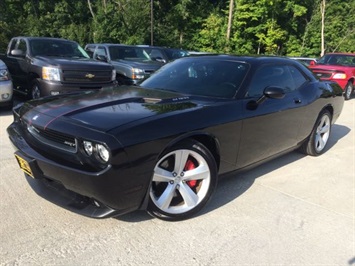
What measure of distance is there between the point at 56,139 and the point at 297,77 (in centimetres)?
344

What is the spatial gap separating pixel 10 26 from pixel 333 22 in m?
30.1

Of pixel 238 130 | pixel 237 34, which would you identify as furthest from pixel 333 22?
pixel 238 130

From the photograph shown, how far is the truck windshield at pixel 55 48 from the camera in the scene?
8.31 meters

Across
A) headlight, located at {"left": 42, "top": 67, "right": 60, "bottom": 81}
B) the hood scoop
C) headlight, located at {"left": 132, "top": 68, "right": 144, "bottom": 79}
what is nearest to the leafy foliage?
headlight, located at {"left": 132, "top": 68, "right": 144, "bottom": 79}

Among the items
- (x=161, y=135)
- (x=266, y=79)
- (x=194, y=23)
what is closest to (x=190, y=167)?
(x=161, y=135)

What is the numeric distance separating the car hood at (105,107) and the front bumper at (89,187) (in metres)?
0.34

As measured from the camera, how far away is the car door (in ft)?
12.5

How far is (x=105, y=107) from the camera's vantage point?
3.24 metres

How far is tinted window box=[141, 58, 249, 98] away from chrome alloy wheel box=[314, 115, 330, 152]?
2.08 meters

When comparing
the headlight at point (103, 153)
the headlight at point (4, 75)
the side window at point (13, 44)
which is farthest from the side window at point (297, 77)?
the side window at point (13, 44)

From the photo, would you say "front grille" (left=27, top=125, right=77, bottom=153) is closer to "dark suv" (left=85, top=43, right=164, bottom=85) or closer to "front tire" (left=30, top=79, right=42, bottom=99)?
"front tire" (left=30, top=79, right=42, bottom=99)

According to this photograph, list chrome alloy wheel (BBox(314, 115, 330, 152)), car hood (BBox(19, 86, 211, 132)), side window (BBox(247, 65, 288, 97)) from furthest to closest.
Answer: chrome alloy wheel (BBox(314, 115, 330, 152)), side window (BBox(247, 65, 288, 97)), car hood (BBox(19, 86, 211, 132))

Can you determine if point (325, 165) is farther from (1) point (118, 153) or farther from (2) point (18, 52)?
(2) point (18, 52)

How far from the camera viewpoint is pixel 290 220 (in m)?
3.42
